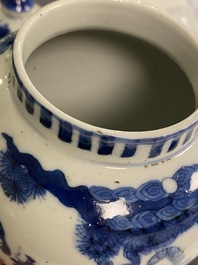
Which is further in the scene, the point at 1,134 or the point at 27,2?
the point at 27,2

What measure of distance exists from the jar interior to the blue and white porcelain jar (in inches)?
3.4

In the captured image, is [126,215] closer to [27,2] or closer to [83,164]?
[83,164]

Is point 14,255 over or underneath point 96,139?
underneath

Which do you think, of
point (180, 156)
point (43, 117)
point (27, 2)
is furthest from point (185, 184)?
point (27, 2)

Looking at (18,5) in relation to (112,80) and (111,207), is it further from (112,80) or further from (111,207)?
(111,207)

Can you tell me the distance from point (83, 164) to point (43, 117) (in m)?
0.05

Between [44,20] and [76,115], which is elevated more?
[44,20]

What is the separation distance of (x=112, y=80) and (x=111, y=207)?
0.23 metres

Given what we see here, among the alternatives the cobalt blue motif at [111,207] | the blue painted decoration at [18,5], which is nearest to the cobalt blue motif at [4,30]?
the blue painted decoration at [18,5]

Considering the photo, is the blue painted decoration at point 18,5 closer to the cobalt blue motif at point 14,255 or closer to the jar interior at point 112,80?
the jar interior at point 112,80

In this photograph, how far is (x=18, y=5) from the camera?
2.11 ft

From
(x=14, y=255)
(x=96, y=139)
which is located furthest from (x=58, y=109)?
(x=14, y=255)

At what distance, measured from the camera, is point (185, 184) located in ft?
1.80

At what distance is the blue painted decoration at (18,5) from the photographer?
25.2 inches
